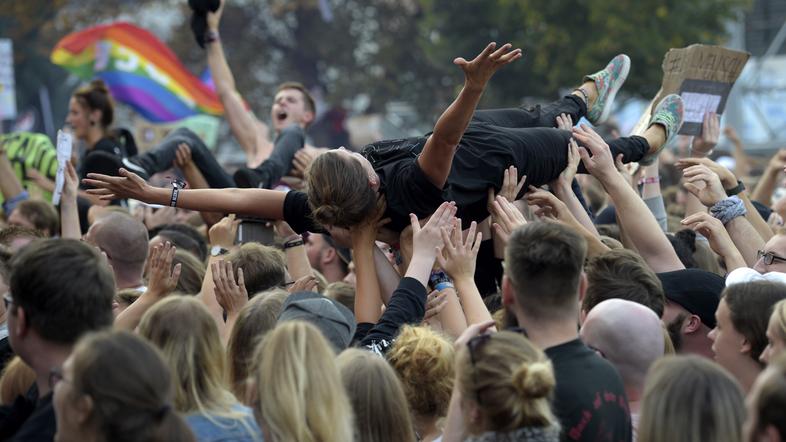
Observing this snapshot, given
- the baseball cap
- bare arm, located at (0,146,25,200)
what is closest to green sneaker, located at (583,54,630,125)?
the baseball cap

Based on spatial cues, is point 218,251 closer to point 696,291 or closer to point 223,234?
point 223,234

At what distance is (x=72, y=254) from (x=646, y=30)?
19.9m

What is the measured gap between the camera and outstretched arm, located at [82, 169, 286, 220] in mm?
5570

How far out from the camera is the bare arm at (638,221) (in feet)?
18.2

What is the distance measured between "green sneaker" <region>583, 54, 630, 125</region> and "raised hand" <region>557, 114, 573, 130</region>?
42 cm

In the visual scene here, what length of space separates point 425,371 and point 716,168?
3065mm

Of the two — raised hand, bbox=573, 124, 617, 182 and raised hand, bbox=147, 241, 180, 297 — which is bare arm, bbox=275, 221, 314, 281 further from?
raised hand, bbox=573, 124, 617, 182

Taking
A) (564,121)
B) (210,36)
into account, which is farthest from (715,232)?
(210,36)

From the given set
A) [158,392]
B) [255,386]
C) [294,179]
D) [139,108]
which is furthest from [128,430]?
[139,108]

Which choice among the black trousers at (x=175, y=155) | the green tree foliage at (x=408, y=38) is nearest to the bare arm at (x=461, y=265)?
the black trousers at (x=175, y=155)

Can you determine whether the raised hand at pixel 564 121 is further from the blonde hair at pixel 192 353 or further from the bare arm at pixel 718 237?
the blonde hair at pixel 192 353

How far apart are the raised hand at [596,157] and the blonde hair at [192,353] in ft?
8.40

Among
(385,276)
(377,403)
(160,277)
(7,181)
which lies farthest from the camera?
(7,181)

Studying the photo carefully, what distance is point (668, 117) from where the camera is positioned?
6.67 meters
